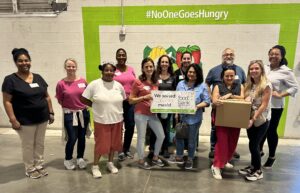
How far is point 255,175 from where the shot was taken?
10.7 ft

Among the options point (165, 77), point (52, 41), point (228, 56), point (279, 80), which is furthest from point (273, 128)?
point (52, 41)

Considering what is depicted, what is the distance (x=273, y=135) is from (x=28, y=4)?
4.46 metres

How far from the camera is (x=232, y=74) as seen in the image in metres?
3.09

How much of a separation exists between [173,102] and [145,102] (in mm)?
347

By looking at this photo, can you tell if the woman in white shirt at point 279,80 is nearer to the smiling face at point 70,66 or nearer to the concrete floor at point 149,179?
the concrete floor at point 149,179

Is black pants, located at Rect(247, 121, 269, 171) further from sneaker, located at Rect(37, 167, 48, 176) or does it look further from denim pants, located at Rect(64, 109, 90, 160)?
sneaker, located at Rect(37, 167, 48, 176)


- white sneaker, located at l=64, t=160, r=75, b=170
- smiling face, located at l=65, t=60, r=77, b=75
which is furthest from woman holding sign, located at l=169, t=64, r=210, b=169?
white sneaker, located at l=64, t=160, r=75, b=170

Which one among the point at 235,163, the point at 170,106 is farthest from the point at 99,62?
the point at 235,163

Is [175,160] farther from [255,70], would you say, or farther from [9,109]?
[9,109]

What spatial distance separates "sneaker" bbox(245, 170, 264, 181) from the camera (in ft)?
10.6

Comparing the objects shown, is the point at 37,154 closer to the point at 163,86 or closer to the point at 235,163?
the point at 163,86

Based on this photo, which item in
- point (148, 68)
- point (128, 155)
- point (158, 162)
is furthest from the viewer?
point (128, 155)

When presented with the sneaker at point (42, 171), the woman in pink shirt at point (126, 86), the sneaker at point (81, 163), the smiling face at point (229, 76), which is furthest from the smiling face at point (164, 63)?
the sneaker at point (42, 171)

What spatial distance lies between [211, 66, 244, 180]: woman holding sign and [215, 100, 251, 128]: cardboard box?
0.31 ft
